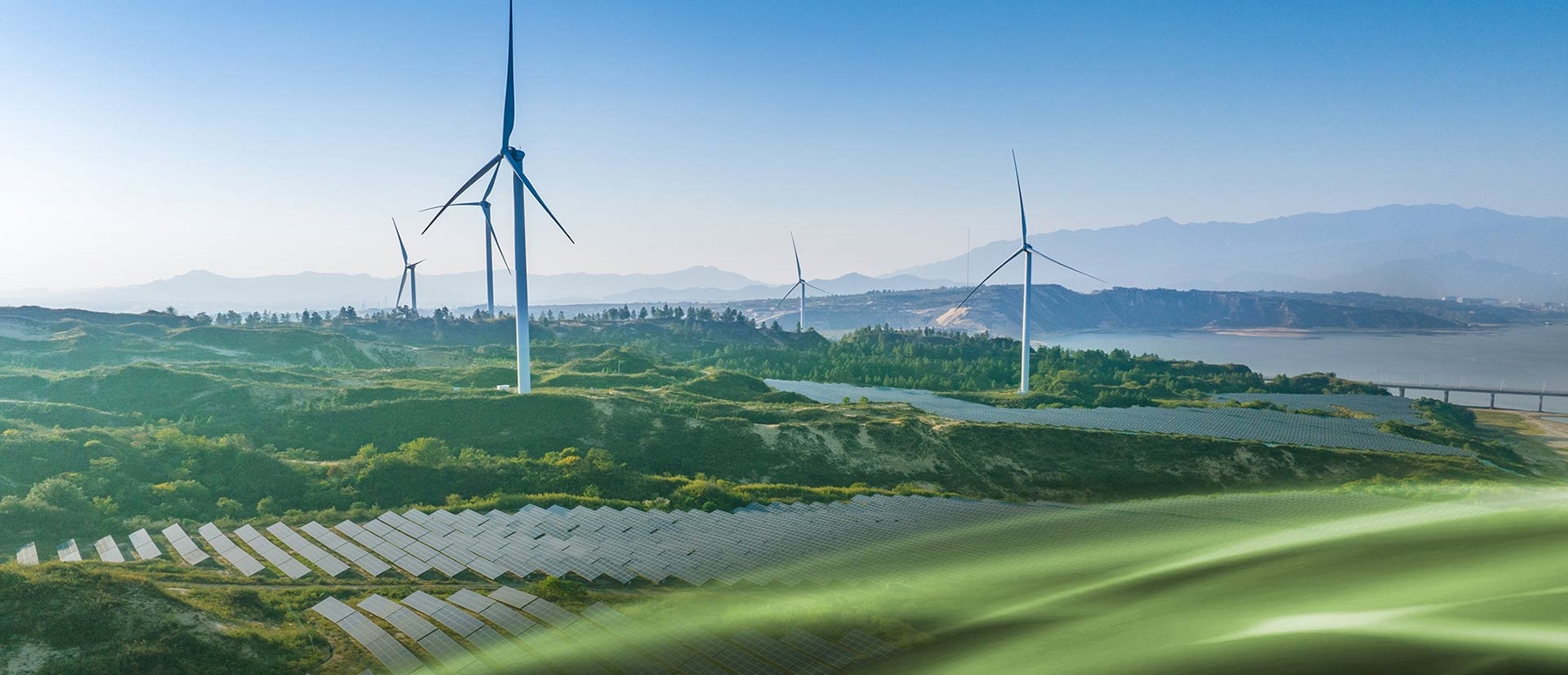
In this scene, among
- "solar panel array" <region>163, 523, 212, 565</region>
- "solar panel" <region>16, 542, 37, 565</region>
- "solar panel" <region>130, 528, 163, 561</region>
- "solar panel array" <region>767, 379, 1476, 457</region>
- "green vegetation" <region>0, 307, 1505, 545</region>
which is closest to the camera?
"solar panel array" <region>163, 523, 212, 565</region>

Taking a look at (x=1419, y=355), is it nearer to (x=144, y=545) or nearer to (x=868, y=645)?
(x=868, y=645)

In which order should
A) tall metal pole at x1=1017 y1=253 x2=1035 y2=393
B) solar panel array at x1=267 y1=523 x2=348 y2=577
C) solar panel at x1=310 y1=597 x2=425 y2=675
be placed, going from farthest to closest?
tall metal pole at x1=1017 y1=253 x2=1035 y2=393, solar panel array at x1=267 y1=523 x2=348 y2=577, solar panel at x1=310 y1=597 x2=425 y2=675

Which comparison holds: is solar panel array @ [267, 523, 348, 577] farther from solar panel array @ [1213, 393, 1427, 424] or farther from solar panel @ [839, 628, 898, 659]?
solar panel array @ [1213, 393, 1427, 424]

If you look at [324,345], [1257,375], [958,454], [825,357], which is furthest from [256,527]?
[1257,375]

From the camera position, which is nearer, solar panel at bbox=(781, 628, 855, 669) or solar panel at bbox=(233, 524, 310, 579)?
solar panel at bbox=(781, 628, 855, 669)

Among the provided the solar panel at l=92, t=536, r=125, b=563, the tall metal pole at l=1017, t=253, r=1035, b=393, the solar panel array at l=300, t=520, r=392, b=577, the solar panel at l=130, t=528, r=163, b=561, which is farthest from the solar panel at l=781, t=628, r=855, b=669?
the tall metal pole at l=1017, t=253, r=1035, b=393

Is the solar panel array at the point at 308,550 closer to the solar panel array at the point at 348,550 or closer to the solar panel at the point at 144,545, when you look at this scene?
the solar panel array at the point at 348,550

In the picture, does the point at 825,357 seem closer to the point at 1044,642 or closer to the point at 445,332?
the point at 445,332
